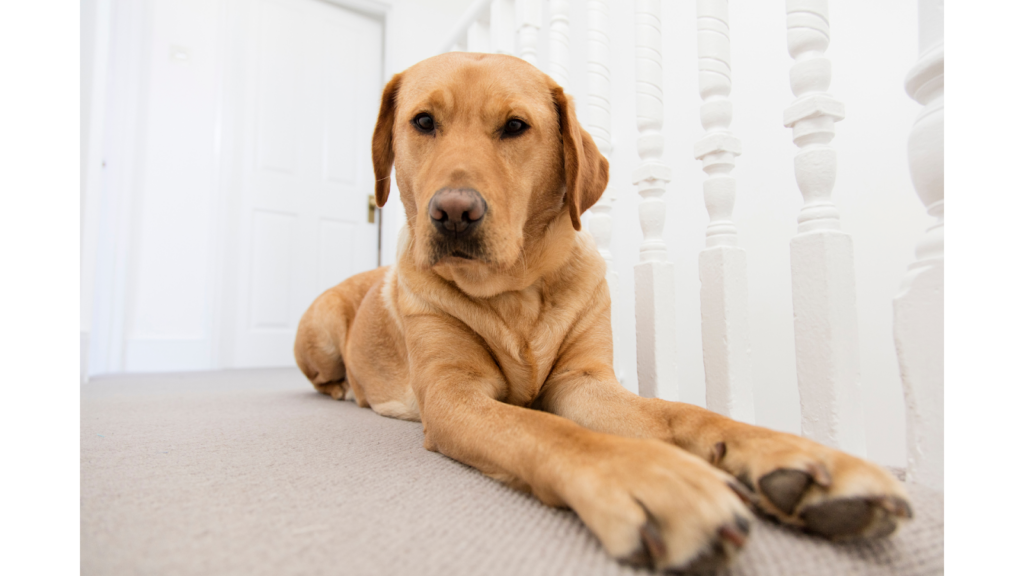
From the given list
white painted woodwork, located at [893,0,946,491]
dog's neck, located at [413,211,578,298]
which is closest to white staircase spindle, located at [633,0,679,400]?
dog's neck, located at [413,211,578,298]

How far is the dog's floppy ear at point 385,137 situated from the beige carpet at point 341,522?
83 centimetres

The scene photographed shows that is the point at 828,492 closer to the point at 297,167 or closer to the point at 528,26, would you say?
the point at 528,26

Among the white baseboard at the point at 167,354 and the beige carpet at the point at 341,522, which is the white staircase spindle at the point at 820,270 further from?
the white baseboard at the point at 167,354

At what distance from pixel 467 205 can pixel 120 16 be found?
197 inches

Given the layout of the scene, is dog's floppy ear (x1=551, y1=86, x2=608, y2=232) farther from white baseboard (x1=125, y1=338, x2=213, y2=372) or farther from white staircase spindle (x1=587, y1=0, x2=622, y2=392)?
white baseboard (x1=125, y1=338, x2=213, y2=372)

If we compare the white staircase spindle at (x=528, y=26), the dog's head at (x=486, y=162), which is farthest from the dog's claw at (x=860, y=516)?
the white staircase spindle at (x=528, y=26)

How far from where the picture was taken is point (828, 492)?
23.2 inches

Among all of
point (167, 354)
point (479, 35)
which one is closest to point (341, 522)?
point (479, 35)

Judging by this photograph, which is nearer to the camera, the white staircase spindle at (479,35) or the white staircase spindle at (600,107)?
the white staircase spindle at (600,107)

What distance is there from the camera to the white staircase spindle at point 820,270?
3.67ft

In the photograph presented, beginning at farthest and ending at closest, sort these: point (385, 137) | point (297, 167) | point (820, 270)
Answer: point (297, 167) → point (385, 137) → point (820, 270)

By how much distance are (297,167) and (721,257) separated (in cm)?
448

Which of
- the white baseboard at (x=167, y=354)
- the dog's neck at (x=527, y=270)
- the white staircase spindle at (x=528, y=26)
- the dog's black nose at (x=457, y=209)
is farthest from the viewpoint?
the white baseboard at (x=167, y=354)
